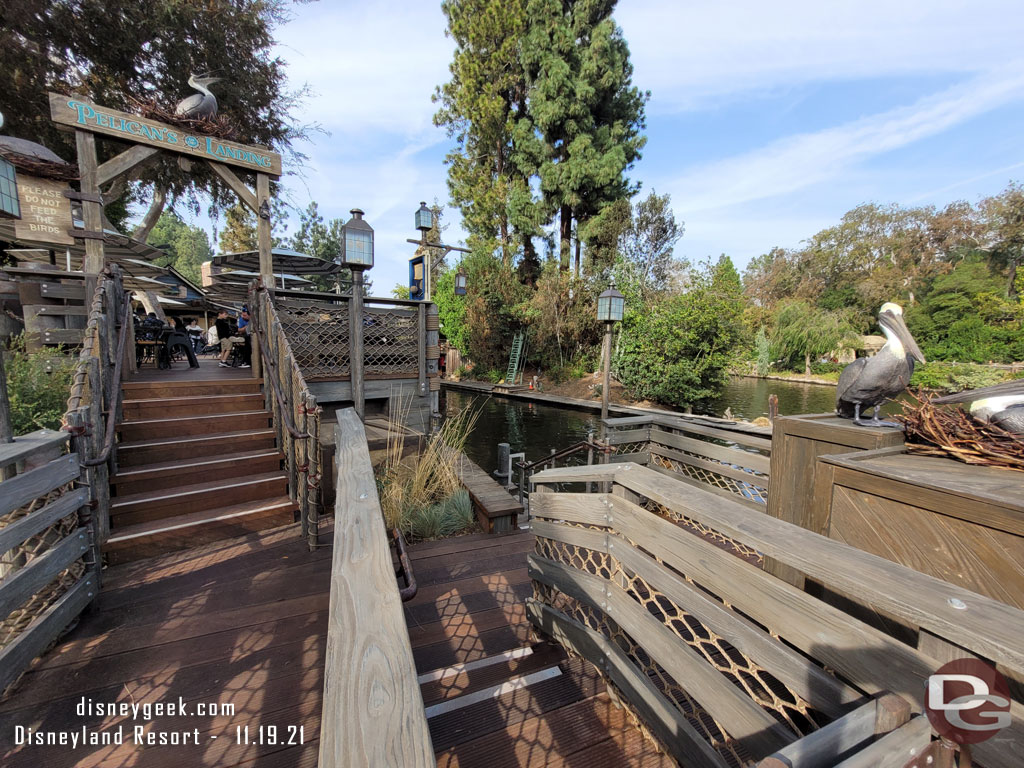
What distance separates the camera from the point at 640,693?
1393mm

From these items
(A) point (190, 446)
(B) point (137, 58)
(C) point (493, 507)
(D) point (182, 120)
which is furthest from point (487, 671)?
(B) point (137, 58)

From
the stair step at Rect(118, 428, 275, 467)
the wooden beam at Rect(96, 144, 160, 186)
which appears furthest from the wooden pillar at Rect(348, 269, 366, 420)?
the wooden beam at Rect(96, 144, 160, 186)

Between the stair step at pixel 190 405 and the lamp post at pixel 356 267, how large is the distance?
108cm

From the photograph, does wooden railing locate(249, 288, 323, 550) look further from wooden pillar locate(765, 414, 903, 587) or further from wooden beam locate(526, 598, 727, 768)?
wooden pillar locate(765, 414, 903, 587)

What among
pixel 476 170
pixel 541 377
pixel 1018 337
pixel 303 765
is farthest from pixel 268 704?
pixel 1018 337

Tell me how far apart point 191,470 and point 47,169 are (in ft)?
15.0

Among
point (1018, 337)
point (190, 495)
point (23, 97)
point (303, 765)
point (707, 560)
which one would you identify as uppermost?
point (23, 97)

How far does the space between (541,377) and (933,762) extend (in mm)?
15461

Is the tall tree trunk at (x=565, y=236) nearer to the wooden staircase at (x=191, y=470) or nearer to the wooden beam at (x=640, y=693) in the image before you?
the wooden staircase at (x=191, y=470)

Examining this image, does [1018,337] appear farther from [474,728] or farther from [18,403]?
[18,403]

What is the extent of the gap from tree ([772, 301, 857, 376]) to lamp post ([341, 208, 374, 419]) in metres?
22.6

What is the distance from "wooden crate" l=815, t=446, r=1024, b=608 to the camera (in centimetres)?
105

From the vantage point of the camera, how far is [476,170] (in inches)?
666

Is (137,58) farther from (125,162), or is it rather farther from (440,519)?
(440,519)
